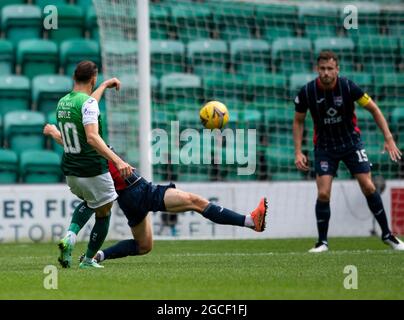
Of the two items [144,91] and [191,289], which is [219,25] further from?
[191,289]

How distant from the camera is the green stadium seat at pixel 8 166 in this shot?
1520 cm

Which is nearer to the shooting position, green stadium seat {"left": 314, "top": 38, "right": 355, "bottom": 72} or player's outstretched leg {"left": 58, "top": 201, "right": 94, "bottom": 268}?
player's outstretched leg {"left": 58, "top": 201, "right": 94, "bottom": 268}

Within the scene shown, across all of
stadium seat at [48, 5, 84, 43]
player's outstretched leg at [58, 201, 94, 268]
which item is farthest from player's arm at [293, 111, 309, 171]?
stadium seat at [48, 5, 84, 43]

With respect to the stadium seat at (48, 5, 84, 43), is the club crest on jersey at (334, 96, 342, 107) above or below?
below

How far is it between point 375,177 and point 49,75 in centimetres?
520

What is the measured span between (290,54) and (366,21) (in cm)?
151

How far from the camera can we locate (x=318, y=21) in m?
18.1

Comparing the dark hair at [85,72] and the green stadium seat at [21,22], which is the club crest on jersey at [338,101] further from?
the green stadium seat at [21,22]

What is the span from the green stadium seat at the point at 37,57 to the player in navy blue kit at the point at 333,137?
6598 mm

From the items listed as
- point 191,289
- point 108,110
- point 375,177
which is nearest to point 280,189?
point 375,177

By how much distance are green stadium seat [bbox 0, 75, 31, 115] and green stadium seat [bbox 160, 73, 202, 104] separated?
2.10 metres

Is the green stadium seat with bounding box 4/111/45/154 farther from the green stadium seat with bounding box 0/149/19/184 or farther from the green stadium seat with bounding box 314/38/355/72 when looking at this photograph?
the green stadium seat with bounding box 314/38/355/72

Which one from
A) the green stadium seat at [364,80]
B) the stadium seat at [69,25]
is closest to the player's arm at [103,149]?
the green stadium seat at [364,80]

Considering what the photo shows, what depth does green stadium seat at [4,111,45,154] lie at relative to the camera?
15.8 metres
